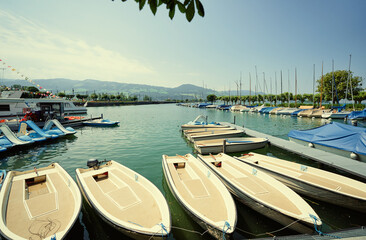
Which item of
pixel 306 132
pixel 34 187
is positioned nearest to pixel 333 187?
pixel 306 132

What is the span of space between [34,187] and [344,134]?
20.7m

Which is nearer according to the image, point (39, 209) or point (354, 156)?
point (39, 209)

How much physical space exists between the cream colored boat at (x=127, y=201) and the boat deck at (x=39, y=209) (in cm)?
77

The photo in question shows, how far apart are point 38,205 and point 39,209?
334mm

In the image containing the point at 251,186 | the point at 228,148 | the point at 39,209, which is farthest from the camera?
the point at 228,148

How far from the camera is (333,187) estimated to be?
24.9 feet

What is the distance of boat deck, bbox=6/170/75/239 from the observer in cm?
486

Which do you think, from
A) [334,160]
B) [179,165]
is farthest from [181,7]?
[334,160]

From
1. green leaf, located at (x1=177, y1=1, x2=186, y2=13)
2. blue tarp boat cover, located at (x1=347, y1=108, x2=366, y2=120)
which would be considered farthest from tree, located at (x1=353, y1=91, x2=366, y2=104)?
green leaf, located at (x1=177, y1=1, x2=186, y2=13)

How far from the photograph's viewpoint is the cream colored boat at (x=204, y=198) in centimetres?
509

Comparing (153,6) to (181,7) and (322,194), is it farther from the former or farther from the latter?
(322,194)

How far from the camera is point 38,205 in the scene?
6.02 m

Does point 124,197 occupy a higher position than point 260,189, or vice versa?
point 124,197

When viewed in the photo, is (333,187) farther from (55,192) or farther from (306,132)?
(55,192)
